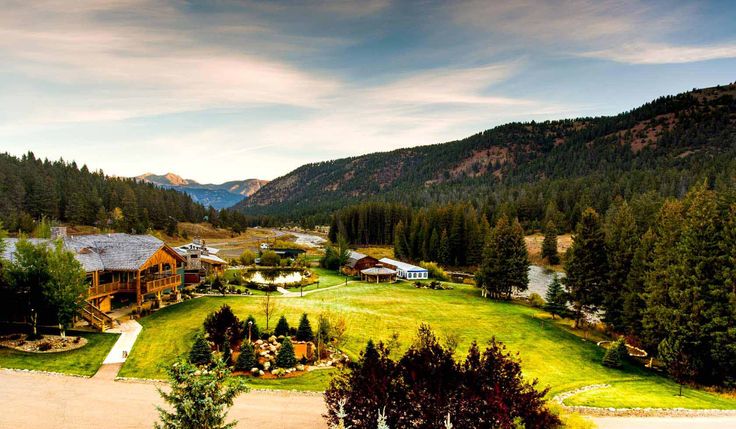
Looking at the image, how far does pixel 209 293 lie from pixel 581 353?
3615 centimetres

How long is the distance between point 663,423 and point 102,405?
26.5 metres

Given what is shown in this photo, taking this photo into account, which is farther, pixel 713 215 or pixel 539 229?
pixel 539 229

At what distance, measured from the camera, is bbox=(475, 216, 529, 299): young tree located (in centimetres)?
5922

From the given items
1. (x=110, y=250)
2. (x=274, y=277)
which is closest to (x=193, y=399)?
(x=110, y=250)

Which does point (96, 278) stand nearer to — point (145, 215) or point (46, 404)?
point (46, 404)

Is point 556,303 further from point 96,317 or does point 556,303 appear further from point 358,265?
point 96,317

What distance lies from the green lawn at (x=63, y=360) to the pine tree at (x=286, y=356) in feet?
32.4

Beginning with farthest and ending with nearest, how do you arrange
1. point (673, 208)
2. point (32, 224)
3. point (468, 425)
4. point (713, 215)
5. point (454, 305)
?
1. point (32, 224)
2. point (454, 305)
3. point (673, 208)
4. point (713, 215)
5. point (468, 425)

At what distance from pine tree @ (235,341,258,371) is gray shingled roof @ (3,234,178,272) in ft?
51.0

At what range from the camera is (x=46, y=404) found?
19328 millimetres

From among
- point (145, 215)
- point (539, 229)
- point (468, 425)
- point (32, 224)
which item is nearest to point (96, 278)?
point (468, 425)

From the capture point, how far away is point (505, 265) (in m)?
59.4

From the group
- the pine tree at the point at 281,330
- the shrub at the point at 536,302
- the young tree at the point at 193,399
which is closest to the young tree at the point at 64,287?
the pine tree at the point at 281,330

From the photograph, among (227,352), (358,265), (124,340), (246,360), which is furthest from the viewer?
(358,265)
